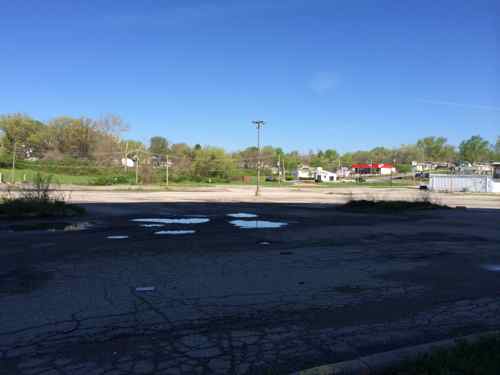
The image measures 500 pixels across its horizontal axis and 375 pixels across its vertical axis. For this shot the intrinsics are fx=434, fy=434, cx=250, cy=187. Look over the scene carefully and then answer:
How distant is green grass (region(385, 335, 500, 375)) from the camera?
141 inches

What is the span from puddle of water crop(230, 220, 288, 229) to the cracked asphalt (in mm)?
3631

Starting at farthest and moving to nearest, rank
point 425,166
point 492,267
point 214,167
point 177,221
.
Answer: point 425,166
point 214,167
point 177,221
point 492,267

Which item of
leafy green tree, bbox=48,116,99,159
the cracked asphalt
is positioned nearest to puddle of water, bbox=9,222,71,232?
the cracked asphalt

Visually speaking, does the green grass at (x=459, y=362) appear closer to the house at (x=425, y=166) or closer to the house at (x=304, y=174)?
the house at (x=304, y=174)

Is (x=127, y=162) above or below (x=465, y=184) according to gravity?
above

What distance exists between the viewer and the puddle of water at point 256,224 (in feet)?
49.8

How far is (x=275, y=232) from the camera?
13.5 m

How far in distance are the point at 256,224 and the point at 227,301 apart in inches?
391

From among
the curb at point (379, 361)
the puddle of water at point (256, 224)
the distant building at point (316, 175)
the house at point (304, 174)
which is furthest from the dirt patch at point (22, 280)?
the house at point (304, 174)

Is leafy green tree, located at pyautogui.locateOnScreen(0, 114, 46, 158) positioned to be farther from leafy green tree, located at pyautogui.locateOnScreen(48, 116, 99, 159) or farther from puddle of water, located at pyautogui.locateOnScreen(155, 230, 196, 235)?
puddle of water, located at pyautogui.locateOnScreen(155, 230, 196, 235)

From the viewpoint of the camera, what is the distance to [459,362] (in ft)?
12.1

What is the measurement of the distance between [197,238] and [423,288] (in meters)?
6.63

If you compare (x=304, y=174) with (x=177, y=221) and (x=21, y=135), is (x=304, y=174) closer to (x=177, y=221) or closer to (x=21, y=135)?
(x=21, y=135)

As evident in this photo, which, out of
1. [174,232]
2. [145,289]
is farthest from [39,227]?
[145,289]
